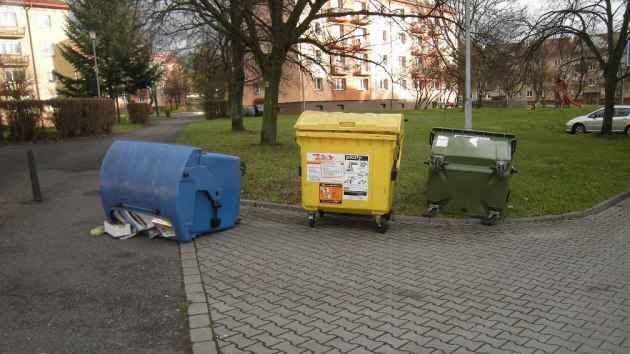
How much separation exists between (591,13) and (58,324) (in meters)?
21.2

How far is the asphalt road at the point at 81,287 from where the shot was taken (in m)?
3.54

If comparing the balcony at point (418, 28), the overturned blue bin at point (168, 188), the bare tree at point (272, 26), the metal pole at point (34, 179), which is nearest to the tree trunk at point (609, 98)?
the balcony at point (418, 28)

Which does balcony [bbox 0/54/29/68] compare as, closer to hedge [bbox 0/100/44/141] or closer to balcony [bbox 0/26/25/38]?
balcony [bbox 0/26/25/38]

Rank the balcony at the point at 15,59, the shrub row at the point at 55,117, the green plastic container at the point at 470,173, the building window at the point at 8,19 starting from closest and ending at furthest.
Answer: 1. the green plastic container at the point at 470,173
2. the shrub row at the point at 55,117
3. the balcony at the point at 15,59
4. the building window at the point at 8,19

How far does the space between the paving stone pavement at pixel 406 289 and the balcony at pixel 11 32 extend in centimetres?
5521

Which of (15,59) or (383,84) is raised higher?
(15,59)

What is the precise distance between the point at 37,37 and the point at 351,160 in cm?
5671

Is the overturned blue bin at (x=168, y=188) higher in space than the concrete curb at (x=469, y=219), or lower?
higher

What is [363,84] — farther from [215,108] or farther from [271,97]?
[271,97]

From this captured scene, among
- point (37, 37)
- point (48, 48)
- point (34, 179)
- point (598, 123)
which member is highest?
point (37, 37)

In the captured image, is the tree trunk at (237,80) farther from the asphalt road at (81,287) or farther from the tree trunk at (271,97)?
the asphalt road at (81,287)

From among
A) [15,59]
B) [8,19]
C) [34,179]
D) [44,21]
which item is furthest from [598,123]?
[8,19]

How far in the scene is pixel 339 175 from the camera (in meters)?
6.58

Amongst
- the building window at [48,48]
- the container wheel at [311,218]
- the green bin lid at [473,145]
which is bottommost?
the container wheel at [311,218]
